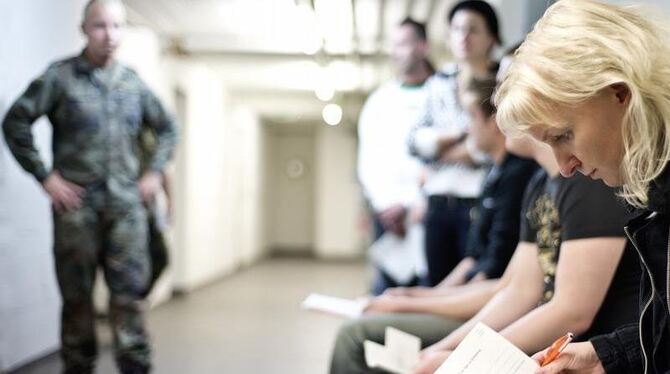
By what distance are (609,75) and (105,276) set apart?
6.59 feet

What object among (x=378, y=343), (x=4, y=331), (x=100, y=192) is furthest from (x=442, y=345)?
(x=4, y=331)

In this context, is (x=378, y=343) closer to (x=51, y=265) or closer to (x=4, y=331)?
(x=51, y=265)

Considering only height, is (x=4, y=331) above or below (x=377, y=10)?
below

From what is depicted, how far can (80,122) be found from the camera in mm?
2375

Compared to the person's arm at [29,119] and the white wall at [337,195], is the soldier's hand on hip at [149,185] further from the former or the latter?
the white wall at [337,195]

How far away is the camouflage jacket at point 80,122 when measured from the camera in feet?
7.70

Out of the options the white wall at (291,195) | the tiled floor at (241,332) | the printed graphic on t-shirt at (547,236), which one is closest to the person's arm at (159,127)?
the tiled floor at (241,332)

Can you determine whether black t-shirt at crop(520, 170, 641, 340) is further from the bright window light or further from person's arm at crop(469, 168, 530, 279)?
→ the bright window light

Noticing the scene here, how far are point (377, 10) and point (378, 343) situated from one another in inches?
156

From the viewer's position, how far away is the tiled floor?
3.52m

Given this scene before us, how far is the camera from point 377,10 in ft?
17.5

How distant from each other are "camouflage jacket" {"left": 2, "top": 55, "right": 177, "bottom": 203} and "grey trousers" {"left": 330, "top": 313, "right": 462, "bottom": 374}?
3.50ft

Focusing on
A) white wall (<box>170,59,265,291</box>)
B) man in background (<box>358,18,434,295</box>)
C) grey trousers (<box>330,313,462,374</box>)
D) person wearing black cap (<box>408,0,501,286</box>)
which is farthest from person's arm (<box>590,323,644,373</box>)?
white wall (<box>170,59,265,291</box>)

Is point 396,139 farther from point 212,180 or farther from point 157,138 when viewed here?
point 212,180
